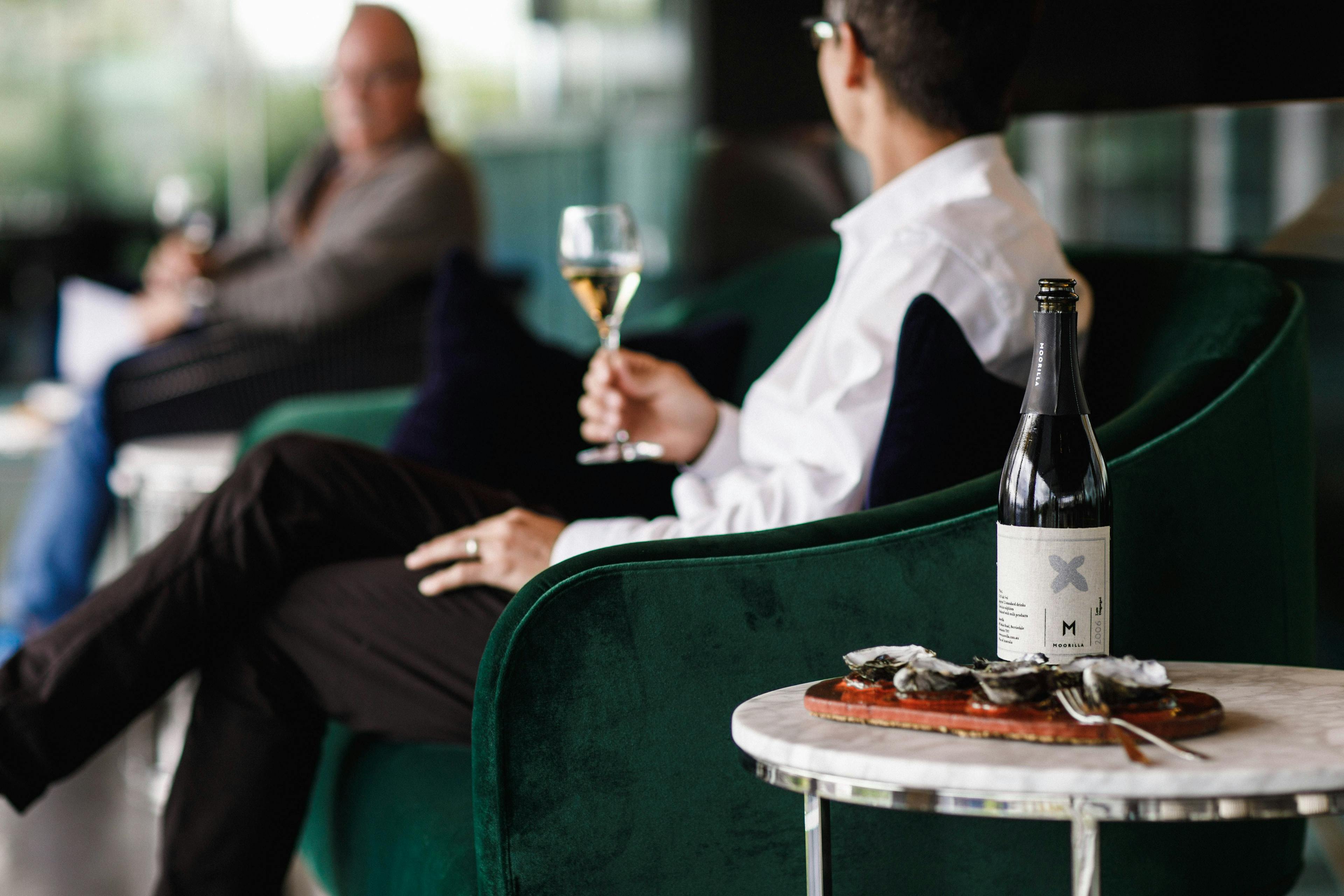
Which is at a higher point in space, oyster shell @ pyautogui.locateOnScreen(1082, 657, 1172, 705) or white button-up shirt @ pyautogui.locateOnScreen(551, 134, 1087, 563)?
white button-up shirt @ pyautogui.locateOnScreen(551, 134, 1087, 563)

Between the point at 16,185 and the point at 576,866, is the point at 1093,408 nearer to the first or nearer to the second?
the point at 576,866

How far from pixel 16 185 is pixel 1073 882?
674 cm

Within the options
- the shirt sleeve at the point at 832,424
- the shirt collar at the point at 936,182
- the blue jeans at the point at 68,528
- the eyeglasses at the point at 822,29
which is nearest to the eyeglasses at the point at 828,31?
the eyeglasses at the point at 822,29

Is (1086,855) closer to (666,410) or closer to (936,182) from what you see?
(936,182)

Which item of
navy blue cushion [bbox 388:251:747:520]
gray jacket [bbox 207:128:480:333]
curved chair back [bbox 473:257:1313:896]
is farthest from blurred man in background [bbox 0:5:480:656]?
curved chair back [bbox 473:257:1313:896]

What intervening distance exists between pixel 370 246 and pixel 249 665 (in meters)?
1.72

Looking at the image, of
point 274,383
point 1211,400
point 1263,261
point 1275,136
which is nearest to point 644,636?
point 1211,400

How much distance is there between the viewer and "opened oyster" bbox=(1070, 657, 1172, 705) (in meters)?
0.91

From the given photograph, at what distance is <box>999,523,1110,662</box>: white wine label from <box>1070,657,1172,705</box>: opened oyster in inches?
4.0

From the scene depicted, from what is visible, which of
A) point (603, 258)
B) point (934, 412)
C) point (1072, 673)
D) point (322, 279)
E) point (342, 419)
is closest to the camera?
point (1072, 673)

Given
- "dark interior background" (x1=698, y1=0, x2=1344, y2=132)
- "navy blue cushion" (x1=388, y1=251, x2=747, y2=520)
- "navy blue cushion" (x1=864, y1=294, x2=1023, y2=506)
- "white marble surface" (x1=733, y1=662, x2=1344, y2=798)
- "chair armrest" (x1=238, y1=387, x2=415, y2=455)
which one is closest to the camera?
"white marble surface" (x1=733, y1=662, x2=1344, y2=798)

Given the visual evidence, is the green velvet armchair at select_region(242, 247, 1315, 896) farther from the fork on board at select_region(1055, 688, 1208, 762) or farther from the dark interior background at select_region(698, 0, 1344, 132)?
the dark interior background at select_region(698, 0, 1344, 132)

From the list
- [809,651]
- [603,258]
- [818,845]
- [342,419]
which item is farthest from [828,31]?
[342,419]

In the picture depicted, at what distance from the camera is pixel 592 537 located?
4.91ft
